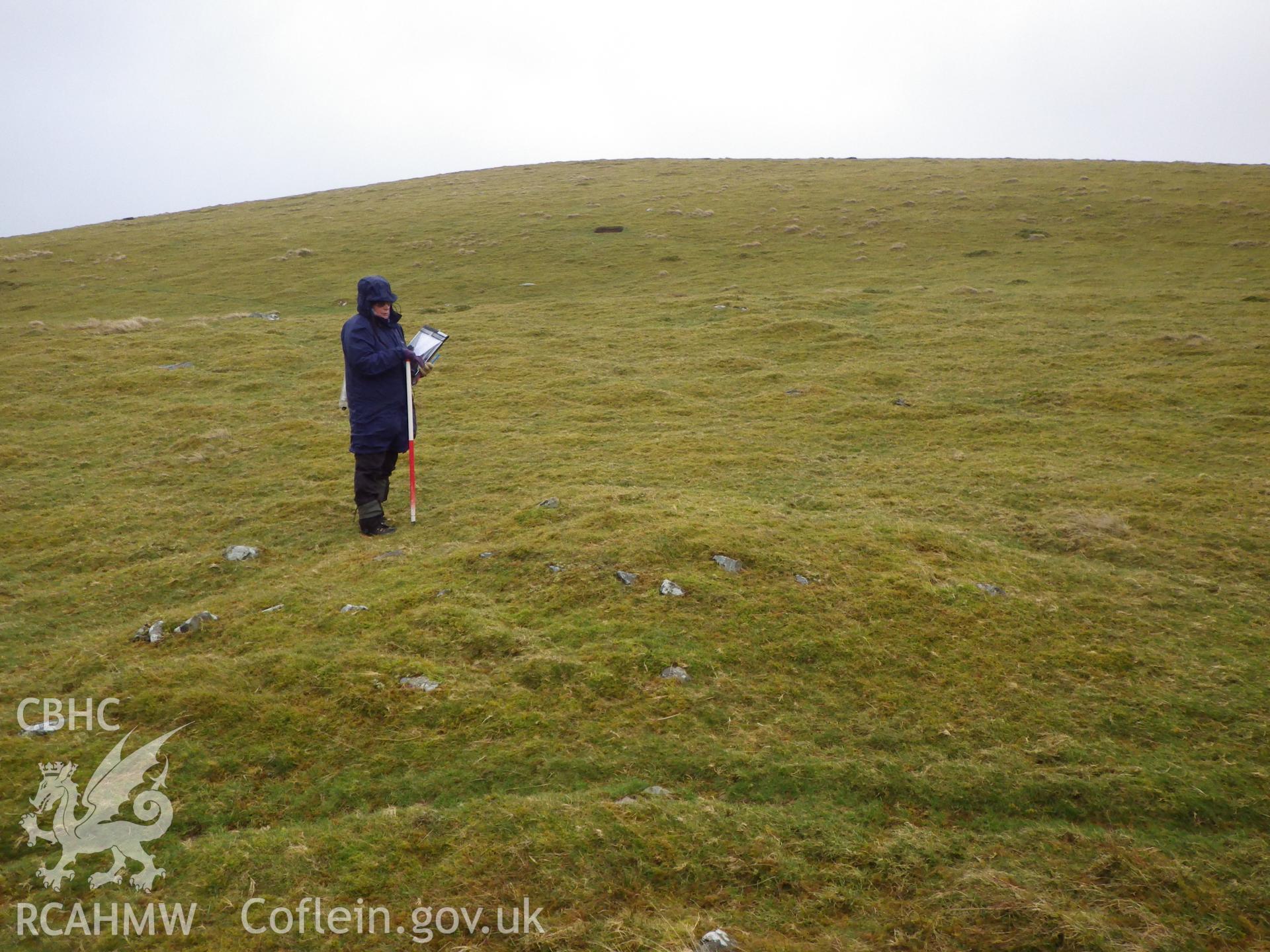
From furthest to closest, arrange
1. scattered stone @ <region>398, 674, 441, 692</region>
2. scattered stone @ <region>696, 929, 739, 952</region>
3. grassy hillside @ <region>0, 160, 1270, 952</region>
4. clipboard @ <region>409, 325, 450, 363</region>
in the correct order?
1. clipboard @ <region>409, 325, 450, 363</region>
2. scattered stone @ <region>398, 674, 441, 692</region>
3. grassy hillside @ <region>0, 160, 1270, 952</region>
4. scattered stone @ <region>696, 929, 739, 952</region>

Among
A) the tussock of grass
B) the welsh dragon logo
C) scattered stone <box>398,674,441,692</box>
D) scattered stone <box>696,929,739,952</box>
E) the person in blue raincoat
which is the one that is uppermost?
the tussock of grass

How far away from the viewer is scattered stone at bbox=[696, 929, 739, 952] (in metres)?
4.40

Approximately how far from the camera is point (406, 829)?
538 cm

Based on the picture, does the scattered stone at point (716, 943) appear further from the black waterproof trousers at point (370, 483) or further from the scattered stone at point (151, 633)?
the black waterproof trousers at point (370, 483)

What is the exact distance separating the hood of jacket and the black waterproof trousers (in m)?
1.95

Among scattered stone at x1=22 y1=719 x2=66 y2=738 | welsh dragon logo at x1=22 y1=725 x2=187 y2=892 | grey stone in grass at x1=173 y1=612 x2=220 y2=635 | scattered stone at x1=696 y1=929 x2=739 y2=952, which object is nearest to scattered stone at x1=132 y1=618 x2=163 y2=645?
grey stone in grass at x1=173 y1=612 x2=220 y2=635

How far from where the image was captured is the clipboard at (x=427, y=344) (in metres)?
11.5

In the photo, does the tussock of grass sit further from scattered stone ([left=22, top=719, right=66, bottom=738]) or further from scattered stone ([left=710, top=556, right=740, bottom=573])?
scattered stone ([left=710, top=556, right=740, bottom=573])

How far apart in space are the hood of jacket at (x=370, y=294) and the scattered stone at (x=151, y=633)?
15.4ft

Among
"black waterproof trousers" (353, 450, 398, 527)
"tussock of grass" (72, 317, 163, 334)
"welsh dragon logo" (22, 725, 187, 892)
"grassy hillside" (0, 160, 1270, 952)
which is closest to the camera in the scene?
"grassy hillside" (0, 160, 1270, 952)

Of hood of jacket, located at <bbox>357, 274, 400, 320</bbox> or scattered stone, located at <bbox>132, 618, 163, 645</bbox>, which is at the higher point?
hood of jacket, located at <bbox>357, 274, 400, 320</bbox>

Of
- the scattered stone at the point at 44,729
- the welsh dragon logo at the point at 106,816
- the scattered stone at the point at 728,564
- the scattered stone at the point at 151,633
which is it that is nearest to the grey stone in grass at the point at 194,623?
the scattered stone at the point at 151,633

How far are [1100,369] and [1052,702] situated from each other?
15.8m

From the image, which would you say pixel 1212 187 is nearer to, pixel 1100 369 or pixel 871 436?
pixel 1100 369
